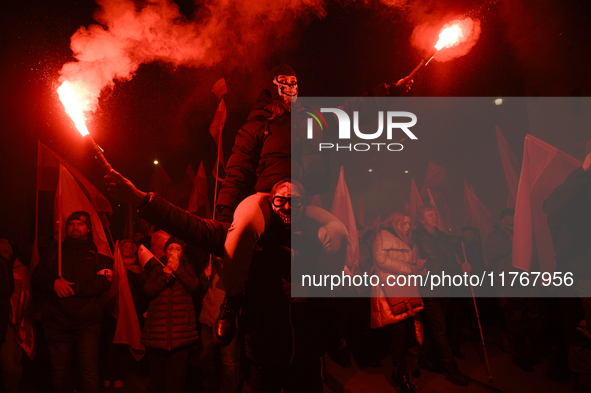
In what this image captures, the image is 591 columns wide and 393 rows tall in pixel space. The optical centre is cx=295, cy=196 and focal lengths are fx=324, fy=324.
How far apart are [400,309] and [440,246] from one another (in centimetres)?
144

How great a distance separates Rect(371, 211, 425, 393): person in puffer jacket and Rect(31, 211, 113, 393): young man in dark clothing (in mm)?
3907

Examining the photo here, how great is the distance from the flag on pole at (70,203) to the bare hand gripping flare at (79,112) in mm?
2344

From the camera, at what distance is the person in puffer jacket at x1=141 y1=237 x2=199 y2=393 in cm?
424

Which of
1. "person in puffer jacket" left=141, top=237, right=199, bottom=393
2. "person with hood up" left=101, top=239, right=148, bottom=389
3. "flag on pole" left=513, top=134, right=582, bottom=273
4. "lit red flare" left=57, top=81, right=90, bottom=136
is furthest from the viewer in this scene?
"person with hood up" left=101, top=239, right=148, bottom=389

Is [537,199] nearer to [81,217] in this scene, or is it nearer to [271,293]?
[271,293]

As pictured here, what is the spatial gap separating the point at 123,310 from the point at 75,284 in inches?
33.8

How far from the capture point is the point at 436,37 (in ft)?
14.5

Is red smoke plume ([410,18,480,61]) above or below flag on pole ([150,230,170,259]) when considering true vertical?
above

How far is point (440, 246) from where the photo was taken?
544 cm

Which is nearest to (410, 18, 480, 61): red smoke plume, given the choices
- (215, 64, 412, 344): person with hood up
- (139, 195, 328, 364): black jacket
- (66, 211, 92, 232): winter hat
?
(215, 64, 412, 344): person with hood up

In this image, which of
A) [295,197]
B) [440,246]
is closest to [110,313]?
[295,197]

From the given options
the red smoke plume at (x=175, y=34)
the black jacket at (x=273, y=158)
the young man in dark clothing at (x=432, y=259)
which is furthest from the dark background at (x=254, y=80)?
the young man in dark clothing at (x=432, y=259)

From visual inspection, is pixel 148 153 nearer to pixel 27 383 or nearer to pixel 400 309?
pixel 27 383

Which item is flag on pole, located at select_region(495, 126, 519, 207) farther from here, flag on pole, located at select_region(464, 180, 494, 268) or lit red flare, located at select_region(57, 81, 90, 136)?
lit red flare, located at select_region(57, 81, 90, 136)
